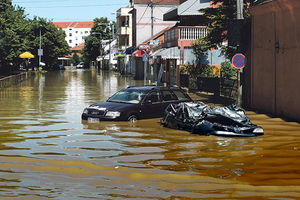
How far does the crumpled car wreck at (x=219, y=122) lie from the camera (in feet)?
46.5

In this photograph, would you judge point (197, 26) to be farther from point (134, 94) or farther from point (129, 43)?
point (129, 43)

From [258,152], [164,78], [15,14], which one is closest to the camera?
[258,152]

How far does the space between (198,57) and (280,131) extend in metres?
25.0

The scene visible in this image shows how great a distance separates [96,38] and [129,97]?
385ft

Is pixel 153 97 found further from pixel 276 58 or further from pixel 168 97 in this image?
pixel 276 58

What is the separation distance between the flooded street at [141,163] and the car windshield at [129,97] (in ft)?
3.49

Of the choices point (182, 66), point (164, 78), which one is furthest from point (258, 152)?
point (164, 78)

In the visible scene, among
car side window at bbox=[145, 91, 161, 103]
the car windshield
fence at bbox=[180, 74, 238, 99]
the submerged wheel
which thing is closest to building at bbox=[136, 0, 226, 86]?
fence at bbox=[180, 74, 238, 99]

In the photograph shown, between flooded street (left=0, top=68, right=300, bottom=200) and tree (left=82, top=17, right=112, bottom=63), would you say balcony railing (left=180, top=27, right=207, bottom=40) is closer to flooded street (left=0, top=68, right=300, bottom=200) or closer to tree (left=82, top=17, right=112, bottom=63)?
flooded street (left=0, top=68, right=300, bottom=200)

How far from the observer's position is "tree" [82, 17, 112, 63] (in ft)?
438

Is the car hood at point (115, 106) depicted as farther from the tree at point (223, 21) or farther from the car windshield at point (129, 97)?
the tree at point (223, 21)

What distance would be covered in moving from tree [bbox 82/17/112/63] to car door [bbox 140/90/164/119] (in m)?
112

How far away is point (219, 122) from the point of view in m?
14.5

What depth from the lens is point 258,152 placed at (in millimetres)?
11656
